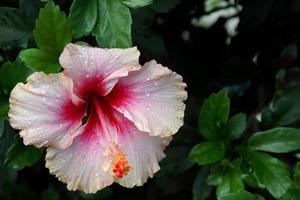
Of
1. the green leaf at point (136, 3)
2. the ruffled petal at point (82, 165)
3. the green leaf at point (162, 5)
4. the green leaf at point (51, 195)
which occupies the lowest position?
Answer: the green leaf at point (51, 195)

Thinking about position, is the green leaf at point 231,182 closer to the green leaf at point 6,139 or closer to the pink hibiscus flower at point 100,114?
the pink hibiscus flower at point 100,114

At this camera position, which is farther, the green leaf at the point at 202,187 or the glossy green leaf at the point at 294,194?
the green leaf at the point at 202,187

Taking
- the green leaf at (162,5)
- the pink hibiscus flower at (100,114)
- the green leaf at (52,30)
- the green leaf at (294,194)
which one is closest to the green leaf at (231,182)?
the green leaf at (294,194)

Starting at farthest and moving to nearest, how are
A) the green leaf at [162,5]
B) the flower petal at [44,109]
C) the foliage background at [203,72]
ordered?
1. the foliage background at [203,72]
2. the green leaf at [162,5]
3. the flower petal at [44,109]

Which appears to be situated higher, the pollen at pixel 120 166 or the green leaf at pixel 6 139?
the pollen at pixel 120 166

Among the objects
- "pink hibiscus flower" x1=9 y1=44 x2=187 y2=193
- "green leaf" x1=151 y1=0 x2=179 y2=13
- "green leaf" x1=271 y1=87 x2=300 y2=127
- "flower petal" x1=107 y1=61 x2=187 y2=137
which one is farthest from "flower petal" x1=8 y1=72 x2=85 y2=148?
"green leaf" x1=271 y1=87 x2=300 y2=127

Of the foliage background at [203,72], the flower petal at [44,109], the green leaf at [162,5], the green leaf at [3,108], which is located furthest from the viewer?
the foliage background at [203,72]

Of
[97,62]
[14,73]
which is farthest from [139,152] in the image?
[14,73]

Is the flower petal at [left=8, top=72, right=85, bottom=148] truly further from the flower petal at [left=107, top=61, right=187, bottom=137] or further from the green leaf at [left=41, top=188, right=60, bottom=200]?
the green leaf at [left=41, top=188, right=60, bottom=200]

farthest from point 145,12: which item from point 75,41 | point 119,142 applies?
point 119,142
